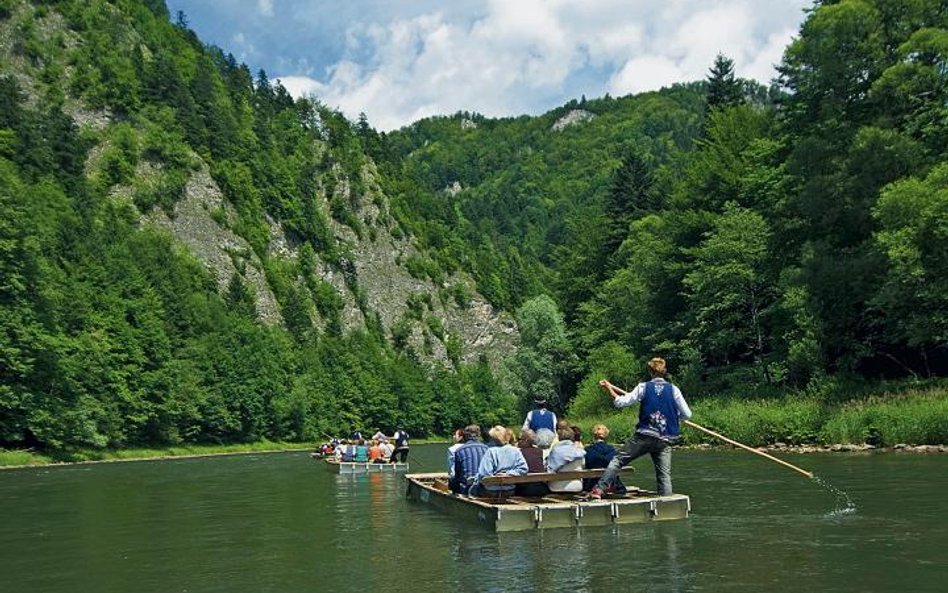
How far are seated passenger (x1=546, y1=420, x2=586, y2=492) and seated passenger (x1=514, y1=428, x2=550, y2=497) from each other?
0.21m

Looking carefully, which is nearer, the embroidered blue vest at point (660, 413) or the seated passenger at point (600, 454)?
the embroidered blue vest at point (660, 413)

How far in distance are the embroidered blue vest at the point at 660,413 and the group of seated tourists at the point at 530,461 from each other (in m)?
1.39

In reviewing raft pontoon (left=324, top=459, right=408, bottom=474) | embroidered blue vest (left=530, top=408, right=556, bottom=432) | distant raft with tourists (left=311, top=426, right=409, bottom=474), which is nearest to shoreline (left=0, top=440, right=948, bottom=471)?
distant raft with tourists (left=311, top=426, right=409, bottom=474)

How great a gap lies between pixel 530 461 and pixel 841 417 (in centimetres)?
2272

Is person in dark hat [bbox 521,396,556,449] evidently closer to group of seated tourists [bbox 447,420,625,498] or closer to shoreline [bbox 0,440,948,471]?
group of seated tourists [bbox 447,420,625,498]

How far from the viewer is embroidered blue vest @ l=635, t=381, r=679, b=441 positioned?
1745 centimetres

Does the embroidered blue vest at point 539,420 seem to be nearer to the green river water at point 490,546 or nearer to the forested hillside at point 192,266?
the green river water at point 490,546

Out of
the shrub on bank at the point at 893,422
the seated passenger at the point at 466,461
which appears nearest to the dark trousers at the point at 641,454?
the seated passenger at the point at 466,461

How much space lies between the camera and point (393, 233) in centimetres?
16150

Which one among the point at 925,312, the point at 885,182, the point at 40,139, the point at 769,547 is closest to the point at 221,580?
the point at 769,547

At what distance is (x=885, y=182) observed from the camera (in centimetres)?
4125

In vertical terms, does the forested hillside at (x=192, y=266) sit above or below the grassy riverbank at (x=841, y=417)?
above

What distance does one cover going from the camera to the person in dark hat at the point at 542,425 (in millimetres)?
21703

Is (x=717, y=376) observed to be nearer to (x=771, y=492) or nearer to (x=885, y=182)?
(x=885, y=182)
